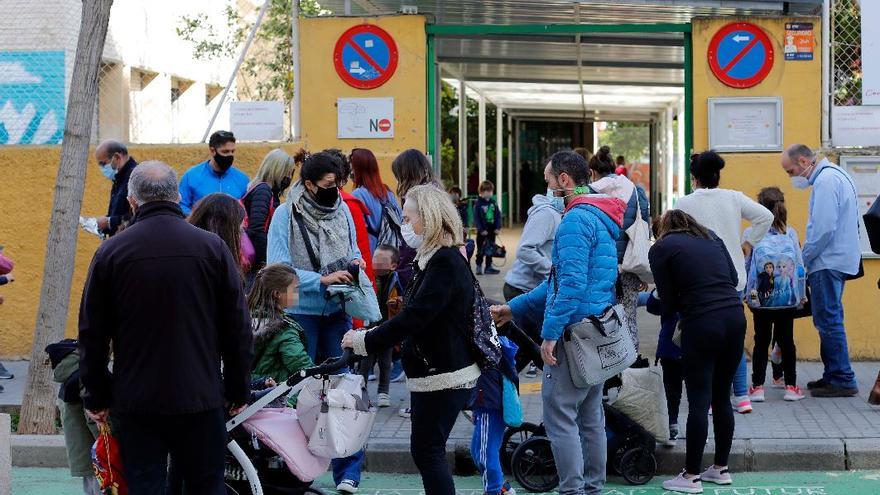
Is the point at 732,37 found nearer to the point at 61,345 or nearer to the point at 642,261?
the point at 642,261

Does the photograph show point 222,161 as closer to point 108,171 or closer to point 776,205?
point 108,171

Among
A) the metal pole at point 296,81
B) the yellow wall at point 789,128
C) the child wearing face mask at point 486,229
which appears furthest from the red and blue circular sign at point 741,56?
the child wearing face mask at point 486,229

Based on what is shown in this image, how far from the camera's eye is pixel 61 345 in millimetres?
5734

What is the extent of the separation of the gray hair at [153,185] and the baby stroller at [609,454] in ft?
9.59

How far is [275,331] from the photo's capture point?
6242 mm

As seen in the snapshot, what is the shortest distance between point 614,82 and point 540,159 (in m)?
17.3

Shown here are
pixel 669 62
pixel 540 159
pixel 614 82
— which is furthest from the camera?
pixel 540 159

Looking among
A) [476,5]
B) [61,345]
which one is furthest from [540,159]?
[61,345]

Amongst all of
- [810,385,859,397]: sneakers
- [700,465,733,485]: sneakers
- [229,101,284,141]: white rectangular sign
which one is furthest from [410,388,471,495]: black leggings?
[229,101,284,141]: white rectangular sign

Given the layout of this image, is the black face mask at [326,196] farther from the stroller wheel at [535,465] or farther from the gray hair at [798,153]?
the gray hair at [798,153]

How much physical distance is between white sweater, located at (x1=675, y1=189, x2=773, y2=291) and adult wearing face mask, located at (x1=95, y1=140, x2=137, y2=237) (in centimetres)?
416

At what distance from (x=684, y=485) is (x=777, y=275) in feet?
7.31

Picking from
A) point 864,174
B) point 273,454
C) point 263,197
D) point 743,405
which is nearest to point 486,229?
point 864,174

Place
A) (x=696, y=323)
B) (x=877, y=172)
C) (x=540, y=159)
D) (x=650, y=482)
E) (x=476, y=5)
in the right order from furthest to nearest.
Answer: (x=540, y=159) < (x=476, y=5) < (x=877, y=172) < (x=650, y=482) < (x=696, y=323)
